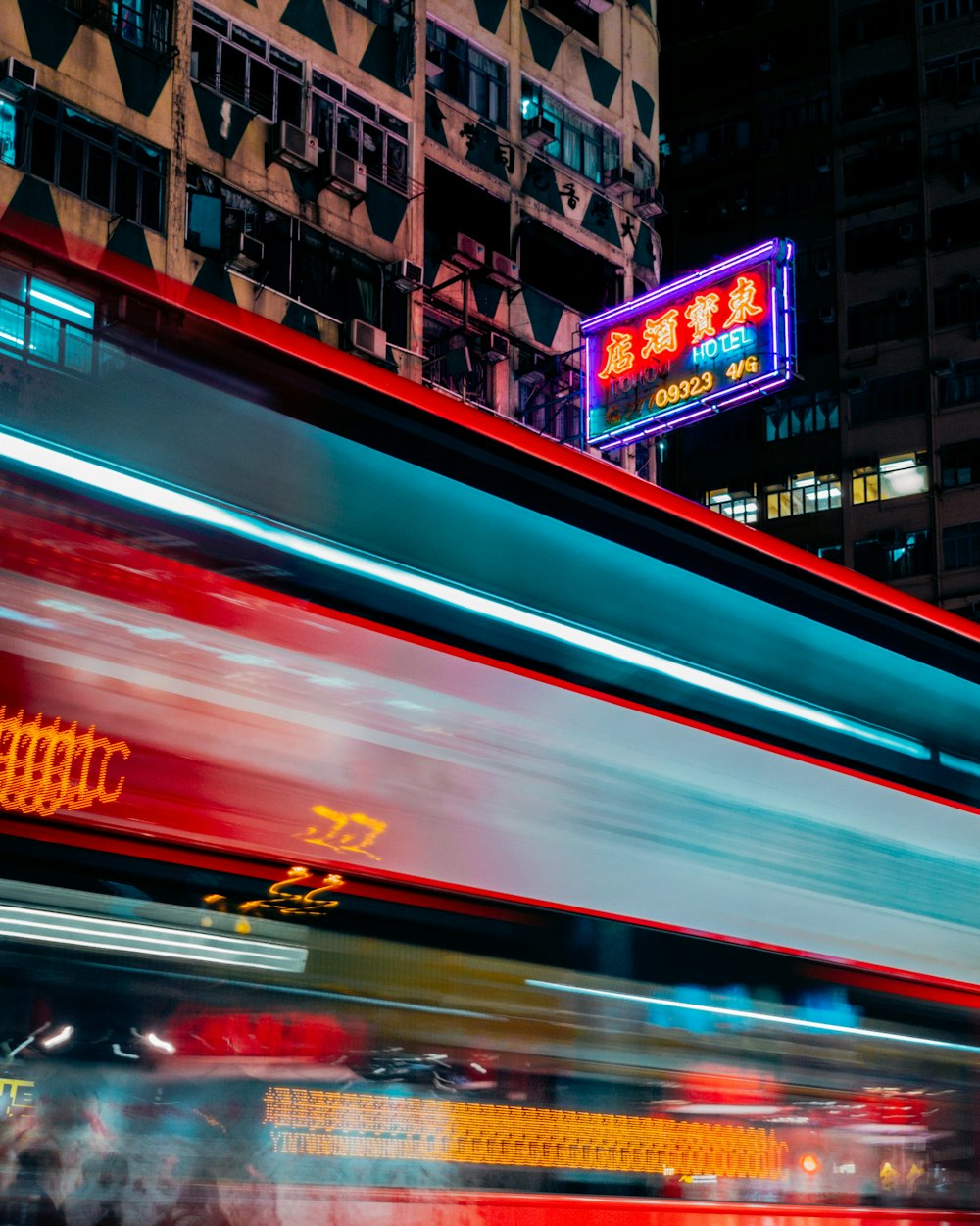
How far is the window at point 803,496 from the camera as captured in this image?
2836 cm

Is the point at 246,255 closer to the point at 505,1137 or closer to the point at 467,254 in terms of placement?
the point at 467,254

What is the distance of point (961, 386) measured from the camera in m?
27.3

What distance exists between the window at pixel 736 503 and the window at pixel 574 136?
1227 cm

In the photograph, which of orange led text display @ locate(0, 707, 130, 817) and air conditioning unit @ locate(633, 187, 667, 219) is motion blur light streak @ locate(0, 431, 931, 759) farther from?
Answer: air conditioning unit @ locate(633, 187, 667, 219)

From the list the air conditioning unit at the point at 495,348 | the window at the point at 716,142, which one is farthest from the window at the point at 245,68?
the window at the point at 716,142

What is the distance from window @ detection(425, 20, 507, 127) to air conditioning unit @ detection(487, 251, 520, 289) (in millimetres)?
1575

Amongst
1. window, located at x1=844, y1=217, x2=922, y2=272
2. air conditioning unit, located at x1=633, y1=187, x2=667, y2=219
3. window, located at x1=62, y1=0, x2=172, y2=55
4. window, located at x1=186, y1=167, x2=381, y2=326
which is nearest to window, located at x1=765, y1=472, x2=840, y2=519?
window, located at x1=844, y1=217, x2=922, y2=272

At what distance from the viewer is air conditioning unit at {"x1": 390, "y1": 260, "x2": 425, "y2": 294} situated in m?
14.2

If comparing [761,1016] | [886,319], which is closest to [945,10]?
[886,319]

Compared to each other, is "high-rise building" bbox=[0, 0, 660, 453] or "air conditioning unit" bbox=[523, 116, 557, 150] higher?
"air conditioning unit" bbox=[523, 116, 557, 150]

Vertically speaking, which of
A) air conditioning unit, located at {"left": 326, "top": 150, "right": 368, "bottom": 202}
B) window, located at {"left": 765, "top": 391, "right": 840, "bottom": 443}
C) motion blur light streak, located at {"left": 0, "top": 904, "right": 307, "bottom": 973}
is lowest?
motion blur light streak, located at {"left": 0, "top": 904, "right": 307, "bottom": 973}

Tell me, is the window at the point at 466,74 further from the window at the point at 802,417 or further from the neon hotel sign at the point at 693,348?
the window at the point at 802,417

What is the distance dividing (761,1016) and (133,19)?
11406 millimetres

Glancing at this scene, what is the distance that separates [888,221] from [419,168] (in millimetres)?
16399
